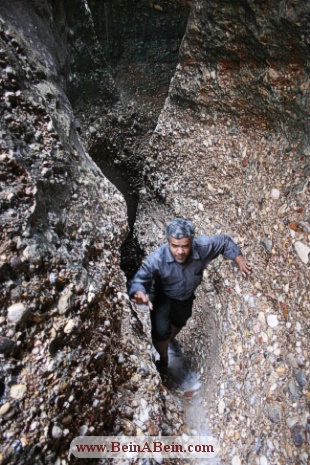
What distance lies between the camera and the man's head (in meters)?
2.87

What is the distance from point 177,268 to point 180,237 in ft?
1.12

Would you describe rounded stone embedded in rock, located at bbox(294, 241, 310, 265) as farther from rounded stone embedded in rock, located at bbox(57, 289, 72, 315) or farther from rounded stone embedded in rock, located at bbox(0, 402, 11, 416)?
rounded stone embedded in rock, located at bbox(0, 402, 11, 416)

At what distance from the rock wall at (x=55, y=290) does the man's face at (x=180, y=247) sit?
42cm

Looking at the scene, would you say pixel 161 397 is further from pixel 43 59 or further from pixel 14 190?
pixel 43 59

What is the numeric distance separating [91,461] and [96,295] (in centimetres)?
89

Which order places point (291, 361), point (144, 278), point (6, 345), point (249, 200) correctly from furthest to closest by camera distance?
1. point (249, 200)
2. point (144, 278)
3. point (291, 361)
4. point (6, 345)

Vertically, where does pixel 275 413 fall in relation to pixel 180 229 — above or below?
below

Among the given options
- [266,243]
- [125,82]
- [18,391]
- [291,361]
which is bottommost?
[18,391]

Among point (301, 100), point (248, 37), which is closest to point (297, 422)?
point (301, 100)

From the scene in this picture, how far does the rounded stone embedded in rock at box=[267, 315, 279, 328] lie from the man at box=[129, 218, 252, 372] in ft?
1.49

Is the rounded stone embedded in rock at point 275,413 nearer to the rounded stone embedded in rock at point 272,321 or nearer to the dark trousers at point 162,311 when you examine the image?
the rounded stone embedded in rock at point 272,321

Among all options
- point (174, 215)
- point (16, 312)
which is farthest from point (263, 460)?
point (174, 215)

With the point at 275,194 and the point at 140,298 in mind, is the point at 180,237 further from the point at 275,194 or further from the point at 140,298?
the point at 275,194

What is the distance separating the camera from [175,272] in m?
3.12
